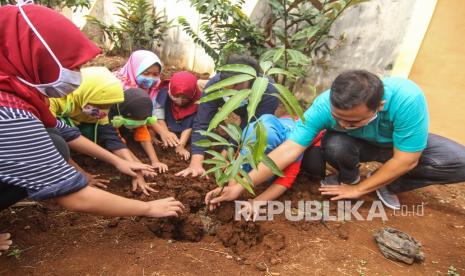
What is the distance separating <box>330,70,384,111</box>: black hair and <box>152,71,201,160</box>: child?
1.27 m

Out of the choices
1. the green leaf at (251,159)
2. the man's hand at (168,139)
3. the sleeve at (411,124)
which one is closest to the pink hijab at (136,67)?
the man's hand at (168,139)

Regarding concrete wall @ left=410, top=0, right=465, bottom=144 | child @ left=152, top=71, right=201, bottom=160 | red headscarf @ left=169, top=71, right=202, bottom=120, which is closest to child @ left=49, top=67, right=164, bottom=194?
child @ left=152, top=71, right=201, bottom=160

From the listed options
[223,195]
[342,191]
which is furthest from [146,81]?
[342,191]

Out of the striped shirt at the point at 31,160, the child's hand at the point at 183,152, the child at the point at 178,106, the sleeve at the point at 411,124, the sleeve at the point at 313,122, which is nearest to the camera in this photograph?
the striped shirt at the point at 31,160

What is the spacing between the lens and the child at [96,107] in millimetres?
1873

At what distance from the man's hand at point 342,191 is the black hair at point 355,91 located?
58cm

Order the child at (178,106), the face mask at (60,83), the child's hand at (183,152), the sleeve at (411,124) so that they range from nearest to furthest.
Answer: the face mask at (60,83), the sleeve at (411,124), the child's hand at (183,152), the child at (178,106)

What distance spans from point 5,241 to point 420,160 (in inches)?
82.7

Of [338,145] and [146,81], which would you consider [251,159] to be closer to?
[338,145]

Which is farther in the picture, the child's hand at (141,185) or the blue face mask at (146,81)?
the blue face mask at (146,81)

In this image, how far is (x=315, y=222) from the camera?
1789mm

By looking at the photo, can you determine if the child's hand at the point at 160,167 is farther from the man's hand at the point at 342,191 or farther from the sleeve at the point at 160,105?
the man's hand at the point at 342,191

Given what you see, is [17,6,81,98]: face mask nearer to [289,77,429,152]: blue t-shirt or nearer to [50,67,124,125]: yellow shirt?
[50,67,124,125]: yellow shirt

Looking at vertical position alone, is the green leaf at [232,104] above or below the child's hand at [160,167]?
above
